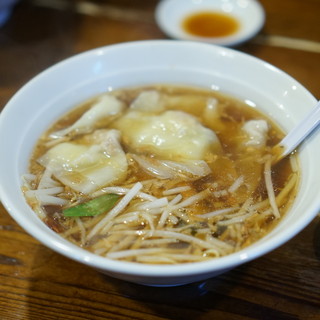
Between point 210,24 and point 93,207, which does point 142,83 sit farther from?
point 210,24

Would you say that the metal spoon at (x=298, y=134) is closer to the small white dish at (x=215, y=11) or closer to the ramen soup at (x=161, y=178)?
the ramen soup at (x=161, y=178)

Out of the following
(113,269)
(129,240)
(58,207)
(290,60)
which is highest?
(290,60)

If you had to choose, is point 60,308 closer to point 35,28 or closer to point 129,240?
point 129,240

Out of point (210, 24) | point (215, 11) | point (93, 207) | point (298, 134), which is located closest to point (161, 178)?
point (93, 207)

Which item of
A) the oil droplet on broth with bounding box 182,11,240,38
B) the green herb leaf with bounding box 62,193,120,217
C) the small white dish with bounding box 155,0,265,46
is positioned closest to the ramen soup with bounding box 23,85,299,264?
the green herb leaf with bounding box 62,193,120,217

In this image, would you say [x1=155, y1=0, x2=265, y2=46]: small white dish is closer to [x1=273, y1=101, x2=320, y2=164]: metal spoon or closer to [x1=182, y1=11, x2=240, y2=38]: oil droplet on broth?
[x1=182, y1=11, x2=240, y2=38]: oil droplet on broth

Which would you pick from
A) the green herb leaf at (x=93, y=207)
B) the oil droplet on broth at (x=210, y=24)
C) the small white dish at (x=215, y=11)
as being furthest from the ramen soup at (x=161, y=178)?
the oil droplet on broth at (x=210, y=24)

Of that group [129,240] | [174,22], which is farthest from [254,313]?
[174,22]
